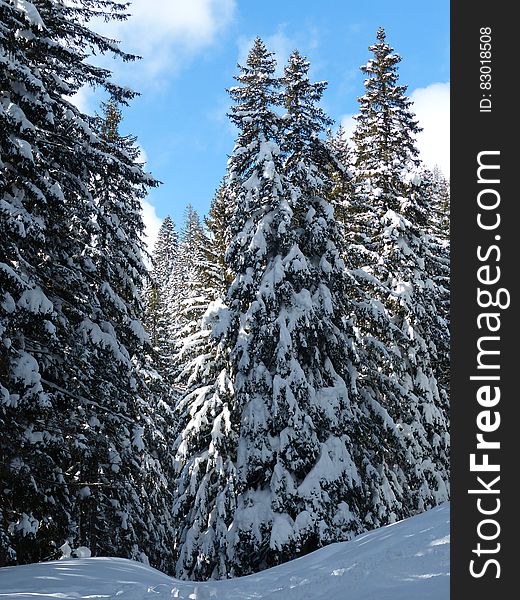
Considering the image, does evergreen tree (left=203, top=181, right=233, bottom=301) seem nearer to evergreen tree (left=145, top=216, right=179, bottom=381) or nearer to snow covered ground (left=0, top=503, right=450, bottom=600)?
evergreen tree (left=145, top=216, right=179, bottom=381)

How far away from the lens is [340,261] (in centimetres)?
1569

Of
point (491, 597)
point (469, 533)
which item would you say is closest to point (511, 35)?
point (469, 533)

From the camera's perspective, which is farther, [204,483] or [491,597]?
[204,483]

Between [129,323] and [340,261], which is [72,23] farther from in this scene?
[340,261]

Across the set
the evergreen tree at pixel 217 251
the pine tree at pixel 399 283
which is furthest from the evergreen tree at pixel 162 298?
the pine tree at pixel 399 283

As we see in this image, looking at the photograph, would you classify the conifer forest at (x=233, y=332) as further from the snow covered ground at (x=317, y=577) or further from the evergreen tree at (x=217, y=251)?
the snow covered ground at (x=317, y=577)

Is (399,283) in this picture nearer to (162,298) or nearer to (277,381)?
(277,381)

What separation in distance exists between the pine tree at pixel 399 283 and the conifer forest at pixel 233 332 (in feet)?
0.26

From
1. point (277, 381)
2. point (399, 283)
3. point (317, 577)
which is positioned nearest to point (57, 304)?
point (277, 381)

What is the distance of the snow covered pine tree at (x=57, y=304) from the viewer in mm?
8938

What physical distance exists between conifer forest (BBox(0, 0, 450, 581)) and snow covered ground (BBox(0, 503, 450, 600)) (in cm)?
155

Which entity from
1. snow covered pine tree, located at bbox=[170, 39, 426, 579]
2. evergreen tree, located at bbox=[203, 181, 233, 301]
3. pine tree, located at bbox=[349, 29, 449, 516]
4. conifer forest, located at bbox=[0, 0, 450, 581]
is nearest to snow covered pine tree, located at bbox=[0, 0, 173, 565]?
conifer forest, located at bbox=[0, 0, 450, 581]

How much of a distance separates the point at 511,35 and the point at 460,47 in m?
0.37

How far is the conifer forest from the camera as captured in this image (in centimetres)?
949
